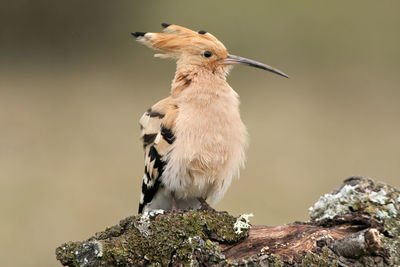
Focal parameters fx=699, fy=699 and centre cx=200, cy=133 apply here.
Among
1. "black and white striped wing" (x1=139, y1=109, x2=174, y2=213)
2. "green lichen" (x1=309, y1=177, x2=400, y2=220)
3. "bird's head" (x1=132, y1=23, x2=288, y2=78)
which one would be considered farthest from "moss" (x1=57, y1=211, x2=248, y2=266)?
"bird's head" (x1=132, y1=23, x2=288, y2=78)

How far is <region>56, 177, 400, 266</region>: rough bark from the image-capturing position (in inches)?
81.7

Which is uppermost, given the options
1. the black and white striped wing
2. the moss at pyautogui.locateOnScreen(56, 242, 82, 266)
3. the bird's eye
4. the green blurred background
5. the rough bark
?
the green blurred background

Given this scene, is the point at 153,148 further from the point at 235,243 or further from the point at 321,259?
the point at 321,259

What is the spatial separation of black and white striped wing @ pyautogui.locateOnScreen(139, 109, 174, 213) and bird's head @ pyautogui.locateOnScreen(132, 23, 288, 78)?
32cm

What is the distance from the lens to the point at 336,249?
210cm

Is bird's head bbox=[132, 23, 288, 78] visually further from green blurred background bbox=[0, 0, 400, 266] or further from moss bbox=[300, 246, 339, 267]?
green blurred background bbox=[0, 0, 400, 266]

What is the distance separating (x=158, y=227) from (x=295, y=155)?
326 cm

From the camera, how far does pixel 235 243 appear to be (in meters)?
2.22

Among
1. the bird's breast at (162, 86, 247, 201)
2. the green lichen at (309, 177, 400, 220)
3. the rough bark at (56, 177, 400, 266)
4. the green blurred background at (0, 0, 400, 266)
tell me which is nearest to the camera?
the rough bark at (56, 177, 400, 266)

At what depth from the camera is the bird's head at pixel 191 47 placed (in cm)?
301

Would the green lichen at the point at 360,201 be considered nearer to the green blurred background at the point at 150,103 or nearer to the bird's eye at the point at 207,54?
the bird's eye at the point at 207,54

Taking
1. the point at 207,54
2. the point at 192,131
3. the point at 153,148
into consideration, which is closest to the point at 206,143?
the point at 192,131

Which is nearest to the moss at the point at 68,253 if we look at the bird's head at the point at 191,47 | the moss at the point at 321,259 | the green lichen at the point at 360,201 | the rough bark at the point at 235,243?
the rough bark at the point at 235,243

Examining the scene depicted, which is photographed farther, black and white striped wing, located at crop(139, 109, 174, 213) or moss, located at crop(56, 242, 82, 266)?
black and white striped wing, located at crop(139, 109, 174, 213)
